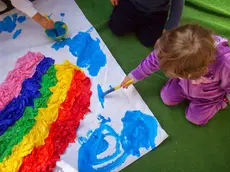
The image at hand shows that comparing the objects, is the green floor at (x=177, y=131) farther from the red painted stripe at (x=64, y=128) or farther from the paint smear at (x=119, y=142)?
the red painted stripe at (x=64, y=128)

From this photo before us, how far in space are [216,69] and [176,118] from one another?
0.26 meters

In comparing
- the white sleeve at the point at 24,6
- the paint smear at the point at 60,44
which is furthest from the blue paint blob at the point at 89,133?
the white sleeve at the point at 24,6

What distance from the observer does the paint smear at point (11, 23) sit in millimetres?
1186

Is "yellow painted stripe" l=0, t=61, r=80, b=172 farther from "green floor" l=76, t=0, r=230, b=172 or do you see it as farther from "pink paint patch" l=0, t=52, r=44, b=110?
"green floor" l=76, t=0, r=230, b=172

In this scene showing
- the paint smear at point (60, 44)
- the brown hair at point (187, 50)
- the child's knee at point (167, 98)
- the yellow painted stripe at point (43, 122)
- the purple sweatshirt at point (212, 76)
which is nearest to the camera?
the brown hair at point (187, 50)

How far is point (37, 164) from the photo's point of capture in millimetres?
947

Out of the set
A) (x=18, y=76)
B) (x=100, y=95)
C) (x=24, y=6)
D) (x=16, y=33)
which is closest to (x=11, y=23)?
(x=16, y=33)

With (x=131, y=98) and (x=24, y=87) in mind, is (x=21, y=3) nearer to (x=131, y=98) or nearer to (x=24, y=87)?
(x=24, y=87)

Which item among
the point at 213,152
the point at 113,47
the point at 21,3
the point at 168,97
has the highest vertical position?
the point at 21,3

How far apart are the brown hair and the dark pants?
382 millimetres

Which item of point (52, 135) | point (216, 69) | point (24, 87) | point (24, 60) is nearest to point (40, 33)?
point (24, 60)

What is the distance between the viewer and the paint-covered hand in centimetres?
111

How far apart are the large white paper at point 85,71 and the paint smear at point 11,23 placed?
0.01 metres

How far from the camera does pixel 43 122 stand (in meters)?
1.00
